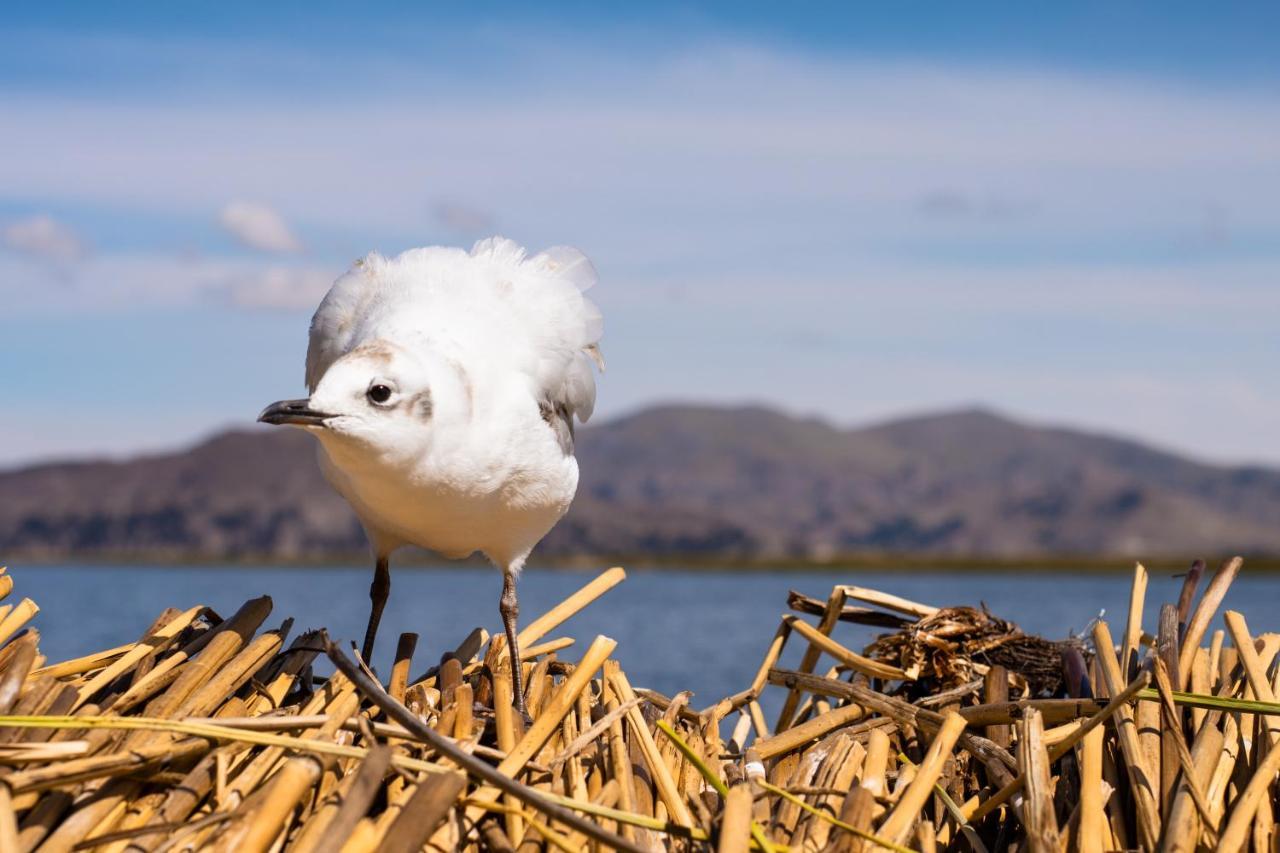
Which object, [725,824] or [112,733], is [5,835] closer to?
[112,733]

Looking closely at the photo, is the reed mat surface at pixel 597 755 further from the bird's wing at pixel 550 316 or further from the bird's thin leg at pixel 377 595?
the bird's wing at pixel 550 316

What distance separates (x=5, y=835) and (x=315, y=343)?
443 centimetres

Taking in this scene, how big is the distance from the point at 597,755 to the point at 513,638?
1687 millimetres

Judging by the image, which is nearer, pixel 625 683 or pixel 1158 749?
pixel 1158 749

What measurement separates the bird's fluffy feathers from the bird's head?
665 mm

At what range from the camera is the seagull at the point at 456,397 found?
673 centimetres

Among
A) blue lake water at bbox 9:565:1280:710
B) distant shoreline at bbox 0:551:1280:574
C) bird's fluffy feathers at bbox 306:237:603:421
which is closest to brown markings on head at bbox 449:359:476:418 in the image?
bird's fluffy feathers at bbox 306:237:603:421

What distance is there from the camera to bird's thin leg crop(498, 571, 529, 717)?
7.24m

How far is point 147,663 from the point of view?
6582mm

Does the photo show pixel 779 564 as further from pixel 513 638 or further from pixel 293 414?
pixel 293 414

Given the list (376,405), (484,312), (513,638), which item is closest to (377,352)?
(376,405)

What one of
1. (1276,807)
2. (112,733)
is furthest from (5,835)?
(1276,807)

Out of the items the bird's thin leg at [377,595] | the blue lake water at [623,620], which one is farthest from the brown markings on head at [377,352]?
the blue lake water at [623,620]

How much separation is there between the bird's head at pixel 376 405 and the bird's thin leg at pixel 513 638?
1.25 m
